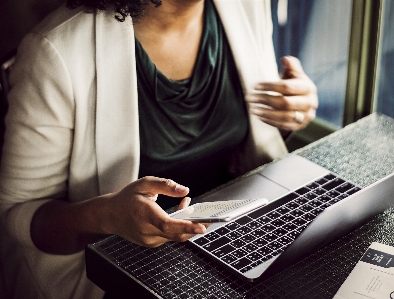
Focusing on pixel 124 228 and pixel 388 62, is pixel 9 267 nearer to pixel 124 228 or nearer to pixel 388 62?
pixel 124 228

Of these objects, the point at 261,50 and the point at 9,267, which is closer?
the point at 9,267

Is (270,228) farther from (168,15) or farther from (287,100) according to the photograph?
(168,15)

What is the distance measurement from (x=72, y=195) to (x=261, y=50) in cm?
66

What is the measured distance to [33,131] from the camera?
1213 millimetres

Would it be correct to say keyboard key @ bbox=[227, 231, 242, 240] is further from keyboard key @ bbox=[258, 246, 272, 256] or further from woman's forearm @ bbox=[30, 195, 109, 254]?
woman's forearm @ bbox=[30, 195, 109, 254]

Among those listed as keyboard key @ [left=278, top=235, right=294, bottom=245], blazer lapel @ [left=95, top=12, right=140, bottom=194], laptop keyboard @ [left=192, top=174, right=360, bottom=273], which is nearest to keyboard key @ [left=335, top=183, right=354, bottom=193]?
laptop keyboard @ [left=192, top=174, right=360, bottom=273]

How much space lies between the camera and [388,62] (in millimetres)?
2000

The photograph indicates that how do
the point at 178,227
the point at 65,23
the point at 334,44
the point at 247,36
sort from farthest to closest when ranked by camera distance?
the point at 334,44 → the point at 247,36 → the point at 65,23 → the point at 178,227

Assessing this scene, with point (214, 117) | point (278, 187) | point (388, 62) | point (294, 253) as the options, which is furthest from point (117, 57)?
point (388, 62)

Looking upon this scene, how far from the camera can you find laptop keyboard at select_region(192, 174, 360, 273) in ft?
3.38

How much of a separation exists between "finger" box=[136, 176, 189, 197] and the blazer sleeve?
277 mm

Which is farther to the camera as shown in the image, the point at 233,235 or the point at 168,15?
the point at 168,15

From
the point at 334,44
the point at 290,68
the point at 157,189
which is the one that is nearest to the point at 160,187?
the point at 157,189

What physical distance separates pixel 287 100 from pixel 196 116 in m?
0.23
